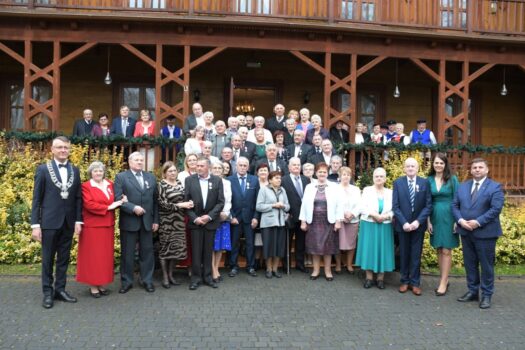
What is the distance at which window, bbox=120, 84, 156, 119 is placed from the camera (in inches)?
547

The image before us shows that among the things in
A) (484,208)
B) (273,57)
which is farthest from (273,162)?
(273,57)

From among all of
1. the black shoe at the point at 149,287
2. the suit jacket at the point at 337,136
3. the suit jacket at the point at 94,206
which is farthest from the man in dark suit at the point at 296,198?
the suit jacket at the point at 337,136

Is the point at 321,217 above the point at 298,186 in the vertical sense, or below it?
below

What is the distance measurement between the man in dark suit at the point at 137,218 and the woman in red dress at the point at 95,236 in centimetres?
20

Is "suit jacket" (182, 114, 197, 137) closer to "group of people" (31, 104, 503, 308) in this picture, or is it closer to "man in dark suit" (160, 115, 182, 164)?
"man in dark suit" (160, 115, 182, 164)

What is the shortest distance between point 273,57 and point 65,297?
32.2 ft

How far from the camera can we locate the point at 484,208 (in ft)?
19.7

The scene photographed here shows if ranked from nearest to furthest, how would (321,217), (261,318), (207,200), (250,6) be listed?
(261,318), (207,200), (321,217), (250,6)

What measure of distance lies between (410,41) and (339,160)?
5.57 metres

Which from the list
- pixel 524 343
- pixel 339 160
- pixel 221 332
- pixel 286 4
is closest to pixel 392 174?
pixel 339 160

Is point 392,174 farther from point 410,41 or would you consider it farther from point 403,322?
point 403,322

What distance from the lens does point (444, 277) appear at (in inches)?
256

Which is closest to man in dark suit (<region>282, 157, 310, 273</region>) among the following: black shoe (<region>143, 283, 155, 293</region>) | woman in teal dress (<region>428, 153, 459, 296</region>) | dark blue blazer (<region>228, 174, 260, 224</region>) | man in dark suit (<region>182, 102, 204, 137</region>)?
dark blue blazer (<region>228, 174, 260, 224</region>)

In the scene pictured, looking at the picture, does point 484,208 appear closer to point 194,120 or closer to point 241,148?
point 241,148
